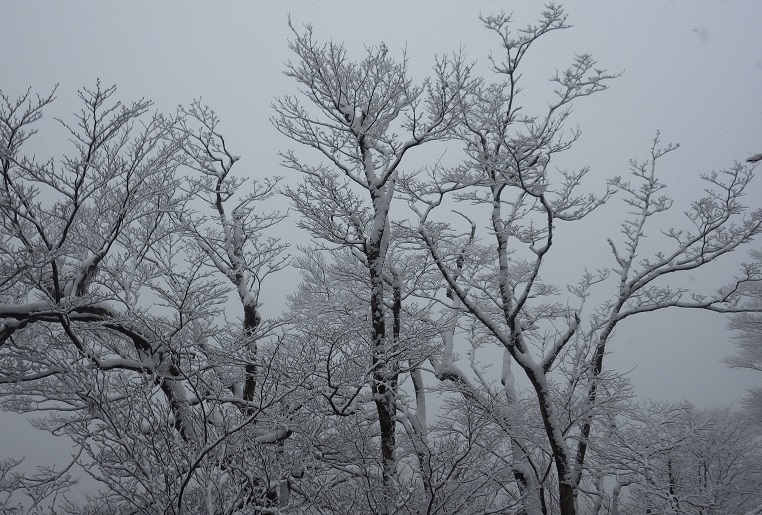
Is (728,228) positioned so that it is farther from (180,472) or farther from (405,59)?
(180,472)

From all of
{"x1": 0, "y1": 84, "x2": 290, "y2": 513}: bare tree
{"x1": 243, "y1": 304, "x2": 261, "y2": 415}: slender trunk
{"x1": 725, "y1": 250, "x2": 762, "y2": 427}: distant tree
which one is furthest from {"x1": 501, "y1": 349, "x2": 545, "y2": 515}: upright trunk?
{"x1": 725, "y1": 250, "x2": 762, "y2": 427}: distant tree

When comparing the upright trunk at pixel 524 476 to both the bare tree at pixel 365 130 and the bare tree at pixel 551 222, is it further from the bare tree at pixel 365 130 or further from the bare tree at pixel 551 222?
the bare tree at pixel 365 130

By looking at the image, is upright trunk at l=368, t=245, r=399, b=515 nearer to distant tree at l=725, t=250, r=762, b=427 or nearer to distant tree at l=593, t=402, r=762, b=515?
distant tree at l=593, t=402, r=762, b=515

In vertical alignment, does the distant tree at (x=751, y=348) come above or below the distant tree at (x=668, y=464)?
above

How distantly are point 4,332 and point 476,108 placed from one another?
819cm

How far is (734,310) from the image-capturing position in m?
7.98

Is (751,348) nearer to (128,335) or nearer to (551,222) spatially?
(551,222)

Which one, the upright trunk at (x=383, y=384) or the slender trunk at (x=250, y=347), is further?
the slender trunk at (x=250, y=347)

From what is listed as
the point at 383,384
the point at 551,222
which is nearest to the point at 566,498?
the point at 383,384

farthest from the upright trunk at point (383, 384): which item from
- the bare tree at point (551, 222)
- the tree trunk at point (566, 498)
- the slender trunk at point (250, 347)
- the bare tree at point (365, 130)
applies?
the tree trunk at point (566, 498)

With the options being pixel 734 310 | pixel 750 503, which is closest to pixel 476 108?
pixel 734 310

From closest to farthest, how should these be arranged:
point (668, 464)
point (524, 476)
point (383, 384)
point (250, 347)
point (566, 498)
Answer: point (383, 384)
point (566, 498)
point (250, 347)
point (524, 476)
point (668, 464)

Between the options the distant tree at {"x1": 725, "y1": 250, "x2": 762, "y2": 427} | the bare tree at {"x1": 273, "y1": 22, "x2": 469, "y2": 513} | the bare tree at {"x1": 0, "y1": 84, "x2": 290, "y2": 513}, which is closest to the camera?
the bare tree at {"x1": 0, "y1": 84, "x2": 290, "y2": 513}

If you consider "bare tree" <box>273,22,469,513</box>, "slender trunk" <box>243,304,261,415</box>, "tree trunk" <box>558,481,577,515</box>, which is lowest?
"tree trunk" <box>558,481,577,515</box>
